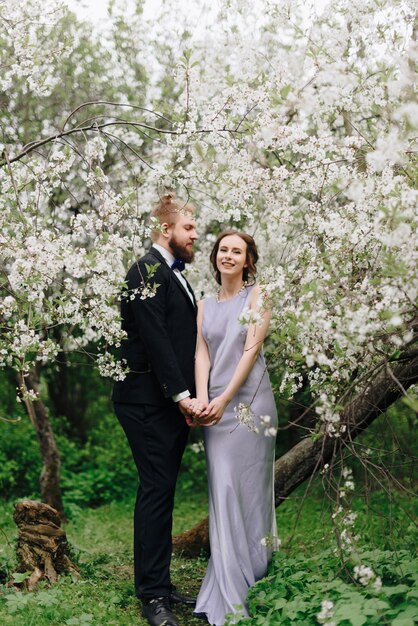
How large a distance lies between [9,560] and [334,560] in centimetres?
219

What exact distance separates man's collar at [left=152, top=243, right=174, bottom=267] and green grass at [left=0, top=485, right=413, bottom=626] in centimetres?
164

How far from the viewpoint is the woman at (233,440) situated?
4.62 metres

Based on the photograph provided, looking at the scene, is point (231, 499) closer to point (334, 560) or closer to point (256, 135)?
point (334, 560)

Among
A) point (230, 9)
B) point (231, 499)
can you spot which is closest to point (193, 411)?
point (231, 499)

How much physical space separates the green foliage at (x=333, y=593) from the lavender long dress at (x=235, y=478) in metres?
0.17

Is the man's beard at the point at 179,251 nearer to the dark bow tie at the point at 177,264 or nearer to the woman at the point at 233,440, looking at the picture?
the dark bow tie at the point at 177,264

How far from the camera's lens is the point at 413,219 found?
323 cm

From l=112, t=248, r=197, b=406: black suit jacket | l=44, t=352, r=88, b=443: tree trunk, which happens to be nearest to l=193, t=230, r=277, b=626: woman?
l=112, t=248, r=197, b=406: black suit jacket

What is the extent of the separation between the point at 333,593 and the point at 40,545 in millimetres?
2086

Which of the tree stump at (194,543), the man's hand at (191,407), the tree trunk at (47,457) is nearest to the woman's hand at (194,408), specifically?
the man's hand at (191,407)

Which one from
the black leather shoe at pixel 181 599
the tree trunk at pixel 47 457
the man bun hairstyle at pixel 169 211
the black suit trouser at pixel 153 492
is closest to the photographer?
the black suit trouser at pixel 153 492

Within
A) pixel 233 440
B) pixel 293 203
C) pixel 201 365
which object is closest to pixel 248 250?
pixel 201 365

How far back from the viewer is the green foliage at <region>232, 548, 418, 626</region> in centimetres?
346

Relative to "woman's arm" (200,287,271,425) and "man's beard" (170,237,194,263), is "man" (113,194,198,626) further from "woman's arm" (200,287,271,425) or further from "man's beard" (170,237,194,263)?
"woman's arm" (200,287,271,425)
